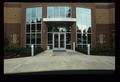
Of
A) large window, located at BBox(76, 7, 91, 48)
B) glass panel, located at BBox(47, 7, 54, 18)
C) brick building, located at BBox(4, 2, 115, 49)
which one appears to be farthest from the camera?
glass panel, located at BBox(47, 7, 54, 18)

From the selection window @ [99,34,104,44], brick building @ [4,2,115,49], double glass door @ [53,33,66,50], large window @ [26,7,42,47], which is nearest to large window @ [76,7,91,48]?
brick building @ [4,2,115,49]

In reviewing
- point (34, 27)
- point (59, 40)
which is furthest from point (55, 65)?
point (34, 27)

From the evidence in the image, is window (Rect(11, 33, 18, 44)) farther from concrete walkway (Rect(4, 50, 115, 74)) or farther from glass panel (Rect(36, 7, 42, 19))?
concrete walkway (Rect(4, 50, 115, 74))

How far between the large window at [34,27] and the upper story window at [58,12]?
164 centimetres

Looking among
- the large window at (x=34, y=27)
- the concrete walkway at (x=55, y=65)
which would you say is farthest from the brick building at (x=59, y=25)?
the concrete walkway at (x=55, y=65)

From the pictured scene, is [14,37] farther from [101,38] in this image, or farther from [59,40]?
[101,38]

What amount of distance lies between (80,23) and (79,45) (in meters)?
3.66

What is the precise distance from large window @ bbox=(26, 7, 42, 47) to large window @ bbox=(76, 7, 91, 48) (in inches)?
250

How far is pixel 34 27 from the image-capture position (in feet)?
170

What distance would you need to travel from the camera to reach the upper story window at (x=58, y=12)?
172ft

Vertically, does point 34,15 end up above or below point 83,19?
above

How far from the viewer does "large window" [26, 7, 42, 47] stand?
51.8m

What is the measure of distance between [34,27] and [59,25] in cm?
420
